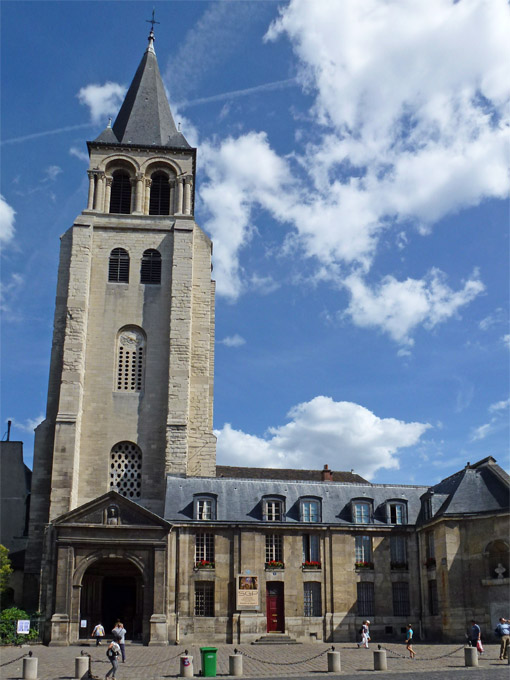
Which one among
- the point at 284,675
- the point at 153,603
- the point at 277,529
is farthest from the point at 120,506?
the point at 284,675

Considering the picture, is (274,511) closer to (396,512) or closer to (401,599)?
(396,512)

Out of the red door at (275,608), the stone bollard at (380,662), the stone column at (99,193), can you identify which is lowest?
the stone bollard at (380,662)

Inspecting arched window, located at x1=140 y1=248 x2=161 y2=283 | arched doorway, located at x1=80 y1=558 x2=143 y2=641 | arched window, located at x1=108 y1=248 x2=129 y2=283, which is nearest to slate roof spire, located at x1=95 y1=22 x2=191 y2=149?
→ arched window, located at x1=140 y1=248 x2=161 y2=283

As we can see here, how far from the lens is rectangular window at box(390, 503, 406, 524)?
37.1 meters

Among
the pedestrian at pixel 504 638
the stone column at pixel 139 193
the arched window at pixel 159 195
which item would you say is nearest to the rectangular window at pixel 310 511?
the pedestrian at pixel 504 638

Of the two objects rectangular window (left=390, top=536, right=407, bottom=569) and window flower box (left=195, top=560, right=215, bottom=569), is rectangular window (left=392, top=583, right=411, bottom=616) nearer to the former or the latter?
rectangular window (left=390, top=536, right=407, bottom=569)

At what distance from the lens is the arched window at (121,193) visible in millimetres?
48375

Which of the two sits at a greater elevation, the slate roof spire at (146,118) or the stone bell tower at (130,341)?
the slate roof spire at (146,118)

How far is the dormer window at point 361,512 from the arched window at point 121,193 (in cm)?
2413

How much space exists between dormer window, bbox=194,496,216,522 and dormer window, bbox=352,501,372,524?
7091mm

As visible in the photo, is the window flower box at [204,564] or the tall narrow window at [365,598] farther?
the tall narrow window at [365,598]

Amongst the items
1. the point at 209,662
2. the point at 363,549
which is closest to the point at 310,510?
the point at 363,549

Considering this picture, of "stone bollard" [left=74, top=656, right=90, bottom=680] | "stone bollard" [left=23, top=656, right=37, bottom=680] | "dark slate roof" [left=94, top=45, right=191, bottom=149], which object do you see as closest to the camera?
"stone bollard" [left=23, top=656, right=37, bottom=680]

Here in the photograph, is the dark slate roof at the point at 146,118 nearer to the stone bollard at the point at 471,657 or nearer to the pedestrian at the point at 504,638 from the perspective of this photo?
the pedestrian at the point at 504,638
